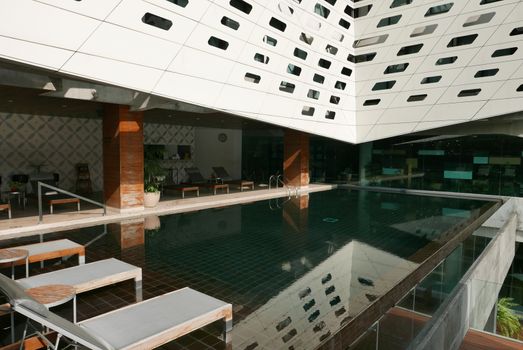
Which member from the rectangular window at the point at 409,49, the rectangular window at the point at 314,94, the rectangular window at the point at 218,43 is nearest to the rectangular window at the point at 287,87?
the rectangular window at the point at 314,94

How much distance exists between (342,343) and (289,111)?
1088cm

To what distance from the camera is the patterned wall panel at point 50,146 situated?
13930 mm

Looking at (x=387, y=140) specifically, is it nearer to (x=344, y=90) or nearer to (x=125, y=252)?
(x=344, y=90)

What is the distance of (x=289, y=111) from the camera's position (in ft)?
46.1

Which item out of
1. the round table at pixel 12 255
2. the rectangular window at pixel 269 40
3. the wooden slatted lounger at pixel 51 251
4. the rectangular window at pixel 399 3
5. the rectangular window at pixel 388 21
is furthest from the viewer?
the rectangular window at pixel 388 21

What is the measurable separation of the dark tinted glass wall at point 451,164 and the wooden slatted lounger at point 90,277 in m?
17.2

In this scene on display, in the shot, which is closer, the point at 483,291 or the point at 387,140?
the point at 483,291

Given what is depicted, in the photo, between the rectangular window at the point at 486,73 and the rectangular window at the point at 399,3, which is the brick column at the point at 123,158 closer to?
the rectangular window at the point at 399,3

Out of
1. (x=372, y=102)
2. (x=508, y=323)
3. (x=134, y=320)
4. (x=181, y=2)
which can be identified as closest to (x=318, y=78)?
(x=372, y=102)

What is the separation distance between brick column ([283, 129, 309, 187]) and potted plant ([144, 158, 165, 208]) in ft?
25.2

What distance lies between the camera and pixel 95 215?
33.4 ft

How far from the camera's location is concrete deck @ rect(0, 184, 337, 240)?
27.8ft

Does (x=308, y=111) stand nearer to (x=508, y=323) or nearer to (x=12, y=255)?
(x=508, y=323)

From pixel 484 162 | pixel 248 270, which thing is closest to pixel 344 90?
pixel 484 162
